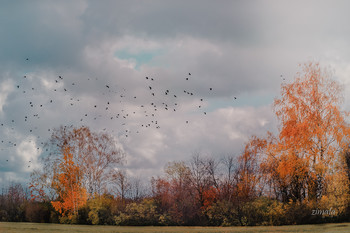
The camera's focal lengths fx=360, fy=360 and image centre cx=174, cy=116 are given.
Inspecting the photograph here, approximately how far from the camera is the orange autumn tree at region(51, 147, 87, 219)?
113 feet

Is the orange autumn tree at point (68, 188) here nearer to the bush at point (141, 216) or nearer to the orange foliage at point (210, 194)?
the bush at point (141, 216)

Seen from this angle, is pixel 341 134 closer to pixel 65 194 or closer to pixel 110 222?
pixel 110 222

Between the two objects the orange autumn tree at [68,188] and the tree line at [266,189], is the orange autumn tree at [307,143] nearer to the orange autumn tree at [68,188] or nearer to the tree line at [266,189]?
the tree line at [266,189]

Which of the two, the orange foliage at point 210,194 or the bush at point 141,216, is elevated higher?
the orange foliage at point 210,194

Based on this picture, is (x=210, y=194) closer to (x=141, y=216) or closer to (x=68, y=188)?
(x=141, y=216)

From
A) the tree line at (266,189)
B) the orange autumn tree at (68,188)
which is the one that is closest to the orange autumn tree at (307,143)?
the tree line at (266,189)

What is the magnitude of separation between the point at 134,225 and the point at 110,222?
8.08 feet

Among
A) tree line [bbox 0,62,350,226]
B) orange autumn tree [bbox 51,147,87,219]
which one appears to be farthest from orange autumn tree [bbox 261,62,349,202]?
orange autumn tree [bbox 51,147,87,219]

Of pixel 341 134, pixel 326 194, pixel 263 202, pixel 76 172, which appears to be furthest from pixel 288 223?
pixel 76 172

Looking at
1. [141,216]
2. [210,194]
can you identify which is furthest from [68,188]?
[210,194]

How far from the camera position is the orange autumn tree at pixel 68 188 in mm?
34531

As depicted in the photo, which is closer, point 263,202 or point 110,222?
point 263,202

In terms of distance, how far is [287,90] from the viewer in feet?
107

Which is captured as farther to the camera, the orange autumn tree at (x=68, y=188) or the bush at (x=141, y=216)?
the orange autumn tree at (x=68, y=188)
